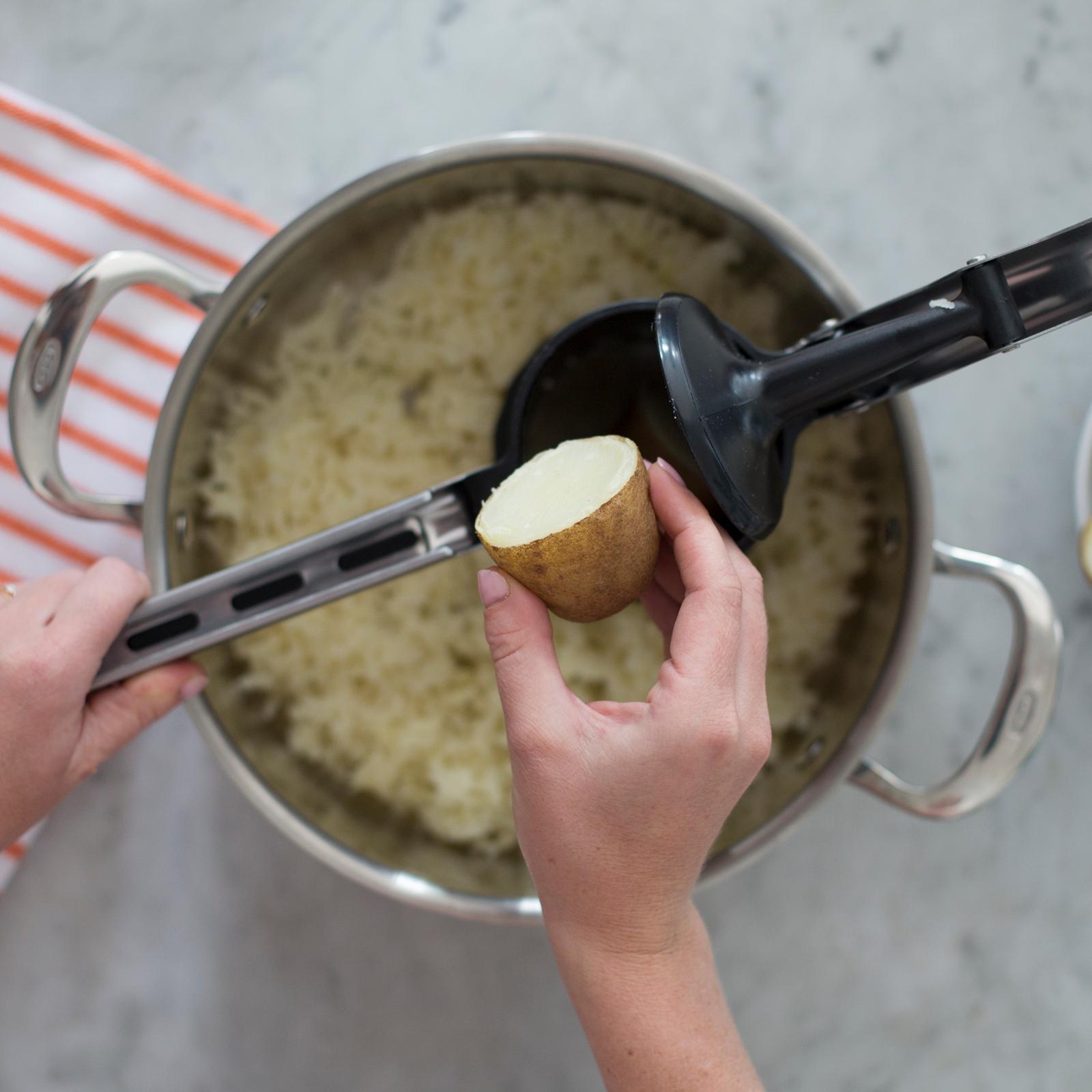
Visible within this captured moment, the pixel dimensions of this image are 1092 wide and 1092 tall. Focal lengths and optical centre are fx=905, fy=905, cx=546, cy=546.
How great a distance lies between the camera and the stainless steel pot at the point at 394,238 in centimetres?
66

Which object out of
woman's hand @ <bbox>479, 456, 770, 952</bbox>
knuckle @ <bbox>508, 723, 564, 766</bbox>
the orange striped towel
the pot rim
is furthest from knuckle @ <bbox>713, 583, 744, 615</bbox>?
the orange striped towel

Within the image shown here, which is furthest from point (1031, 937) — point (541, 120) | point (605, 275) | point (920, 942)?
point (541, 120)

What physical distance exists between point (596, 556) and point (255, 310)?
1.26 ft

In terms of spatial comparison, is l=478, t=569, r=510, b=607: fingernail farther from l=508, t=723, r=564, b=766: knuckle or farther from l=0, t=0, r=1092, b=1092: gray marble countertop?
l=0, t=0, r=1092, b=1092: gray marble countertop

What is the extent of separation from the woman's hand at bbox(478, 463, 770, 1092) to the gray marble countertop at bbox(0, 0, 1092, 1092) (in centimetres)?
32

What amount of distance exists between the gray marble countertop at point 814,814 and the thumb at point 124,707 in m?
0.14

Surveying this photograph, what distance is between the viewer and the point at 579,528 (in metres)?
0.51

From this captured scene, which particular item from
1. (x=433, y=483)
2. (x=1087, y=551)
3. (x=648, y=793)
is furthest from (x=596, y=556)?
(x=1087, y=551)

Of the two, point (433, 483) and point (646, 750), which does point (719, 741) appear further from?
point (433, 483)

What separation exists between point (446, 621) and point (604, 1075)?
40 cm

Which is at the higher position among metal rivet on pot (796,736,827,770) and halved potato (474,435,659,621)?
halved potato (474,435,659,621)

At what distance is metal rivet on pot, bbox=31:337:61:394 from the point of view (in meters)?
0.65

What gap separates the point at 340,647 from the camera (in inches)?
32.5

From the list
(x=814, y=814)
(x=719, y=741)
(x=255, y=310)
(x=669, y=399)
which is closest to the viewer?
(x=719, y=741)
